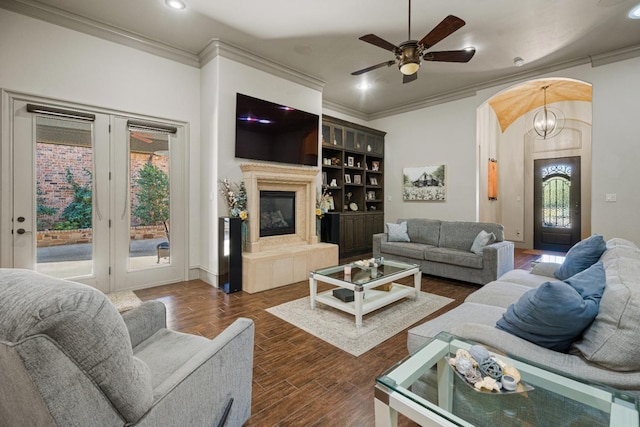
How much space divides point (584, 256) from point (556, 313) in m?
1.71

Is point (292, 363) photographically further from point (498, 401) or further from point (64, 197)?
point (64, 197)

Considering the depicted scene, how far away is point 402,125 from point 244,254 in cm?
488

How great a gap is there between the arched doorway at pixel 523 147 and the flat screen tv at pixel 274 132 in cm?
350

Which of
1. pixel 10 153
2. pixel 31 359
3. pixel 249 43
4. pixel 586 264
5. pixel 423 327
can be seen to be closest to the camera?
pixel 31 359

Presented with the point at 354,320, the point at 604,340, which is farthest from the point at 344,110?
the point at 604,340

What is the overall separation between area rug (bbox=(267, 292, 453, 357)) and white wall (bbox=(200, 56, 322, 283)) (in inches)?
64.4

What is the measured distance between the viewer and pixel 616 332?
128 centimetres

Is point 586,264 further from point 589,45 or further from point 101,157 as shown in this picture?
point 101,157

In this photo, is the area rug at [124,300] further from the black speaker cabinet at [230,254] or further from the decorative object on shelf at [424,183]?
the decorative object on shelf at [424,183]

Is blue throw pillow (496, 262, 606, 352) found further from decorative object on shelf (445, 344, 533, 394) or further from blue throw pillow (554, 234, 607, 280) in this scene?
blue throw pillow (554, 234, 607, 280)

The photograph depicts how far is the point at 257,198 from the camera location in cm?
442

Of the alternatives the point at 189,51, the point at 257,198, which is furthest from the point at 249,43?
the point at 257,198

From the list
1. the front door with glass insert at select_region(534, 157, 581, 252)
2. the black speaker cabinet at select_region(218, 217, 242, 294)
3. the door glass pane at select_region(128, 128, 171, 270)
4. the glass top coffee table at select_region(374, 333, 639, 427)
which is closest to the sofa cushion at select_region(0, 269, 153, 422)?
the glass top coffee table at select_region(374, 333, 639, 427)

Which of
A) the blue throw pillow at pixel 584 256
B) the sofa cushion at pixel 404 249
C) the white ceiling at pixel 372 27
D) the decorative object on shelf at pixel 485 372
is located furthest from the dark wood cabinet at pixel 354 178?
the decorative object on shelf at pixel 485 372
